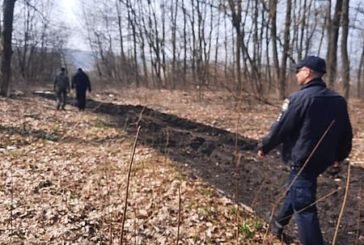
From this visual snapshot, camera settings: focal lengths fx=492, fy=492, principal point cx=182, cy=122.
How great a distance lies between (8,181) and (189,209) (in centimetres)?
285

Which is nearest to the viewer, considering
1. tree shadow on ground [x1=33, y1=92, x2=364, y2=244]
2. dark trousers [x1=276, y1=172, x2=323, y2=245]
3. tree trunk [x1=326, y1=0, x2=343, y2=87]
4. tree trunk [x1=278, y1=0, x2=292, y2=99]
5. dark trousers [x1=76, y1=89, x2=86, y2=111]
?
dark trousers [x1=276, y1=172, x2=323, y2=245]

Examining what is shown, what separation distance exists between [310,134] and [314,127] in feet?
0.24

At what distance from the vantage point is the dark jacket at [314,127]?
4.38 metres

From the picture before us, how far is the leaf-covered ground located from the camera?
5.34m

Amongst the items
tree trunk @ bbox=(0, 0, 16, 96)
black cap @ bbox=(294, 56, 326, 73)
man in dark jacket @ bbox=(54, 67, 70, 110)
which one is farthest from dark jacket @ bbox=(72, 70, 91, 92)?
black cap @ bbox=(294, 56, 326, 73)

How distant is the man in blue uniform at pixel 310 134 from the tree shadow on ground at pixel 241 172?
0.43 metres

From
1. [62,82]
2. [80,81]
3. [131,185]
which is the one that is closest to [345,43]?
[80,81]

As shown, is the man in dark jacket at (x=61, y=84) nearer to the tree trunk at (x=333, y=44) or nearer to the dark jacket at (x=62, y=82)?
the dark jacket at (x=62, y=82)

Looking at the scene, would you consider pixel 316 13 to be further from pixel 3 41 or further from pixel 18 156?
pixel 18 156

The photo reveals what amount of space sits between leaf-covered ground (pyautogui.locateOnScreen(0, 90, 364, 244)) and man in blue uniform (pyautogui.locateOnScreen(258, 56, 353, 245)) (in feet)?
1.37

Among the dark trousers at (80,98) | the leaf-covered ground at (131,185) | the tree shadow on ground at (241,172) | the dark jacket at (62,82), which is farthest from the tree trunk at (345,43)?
the dark jacket at (62,82)

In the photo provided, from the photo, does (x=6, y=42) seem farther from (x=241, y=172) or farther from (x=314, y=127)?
(x=314, y=127)

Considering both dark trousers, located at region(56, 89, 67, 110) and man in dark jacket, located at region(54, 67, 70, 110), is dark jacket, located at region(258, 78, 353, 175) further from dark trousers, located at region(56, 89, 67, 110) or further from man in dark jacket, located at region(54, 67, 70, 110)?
dark trousers, located at region(56, 89, 67, 110)

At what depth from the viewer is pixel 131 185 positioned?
287 inches
